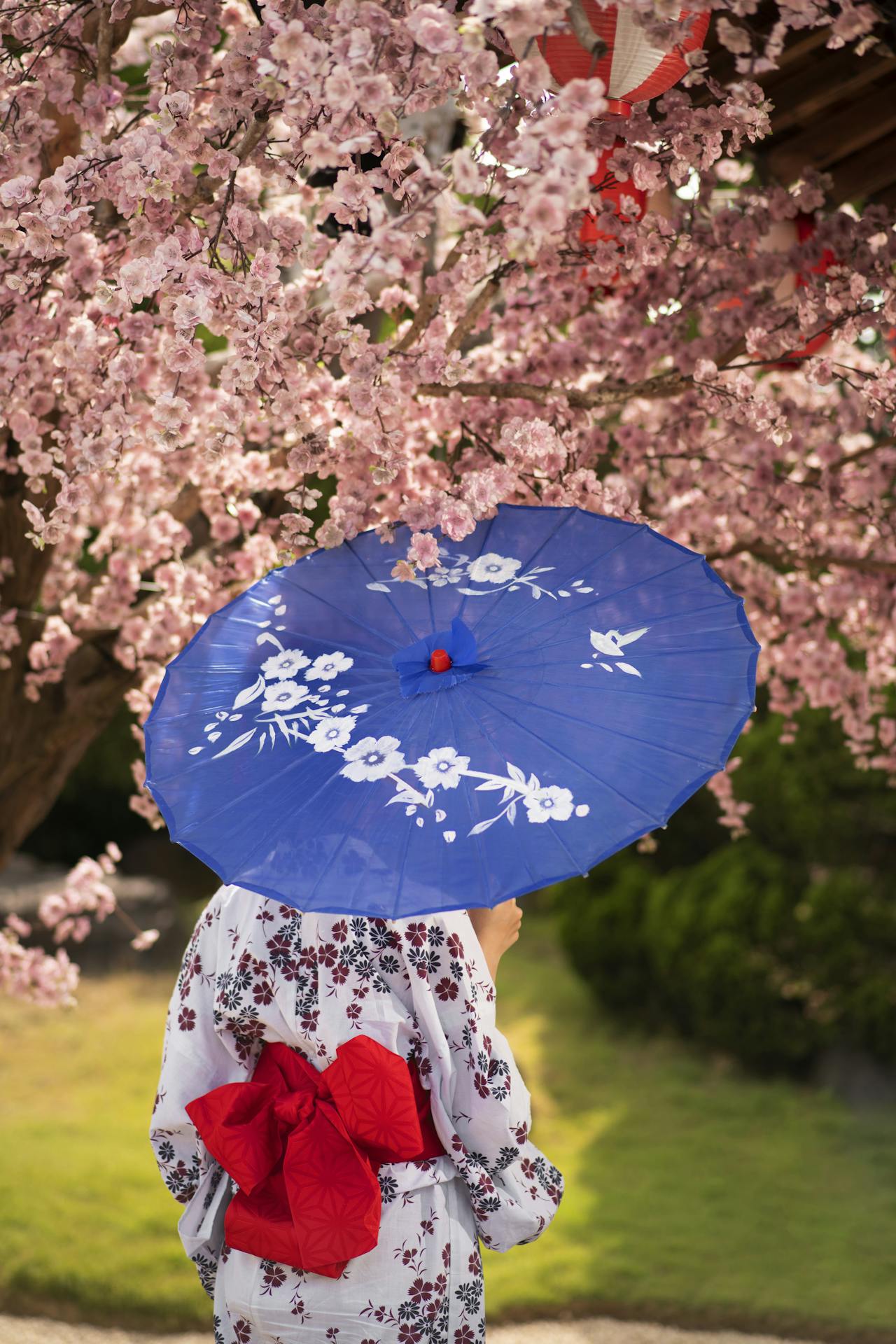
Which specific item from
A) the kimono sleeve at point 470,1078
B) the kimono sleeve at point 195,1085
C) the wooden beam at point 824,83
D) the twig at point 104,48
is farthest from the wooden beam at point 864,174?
the kimono sleeve at point 195,1085

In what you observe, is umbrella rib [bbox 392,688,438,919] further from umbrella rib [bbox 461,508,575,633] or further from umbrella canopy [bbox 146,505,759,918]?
umbrella rib [bbox 461,508,575,633]

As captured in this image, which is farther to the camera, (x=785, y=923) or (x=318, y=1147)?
(x=785, y=923)

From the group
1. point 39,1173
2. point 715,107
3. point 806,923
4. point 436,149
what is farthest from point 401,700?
point 806,923

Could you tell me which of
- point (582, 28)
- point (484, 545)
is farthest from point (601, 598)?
point (582, 28)

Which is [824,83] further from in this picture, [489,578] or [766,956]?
[766,956]

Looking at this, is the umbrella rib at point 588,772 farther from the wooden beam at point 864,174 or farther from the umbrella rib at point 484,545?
the wooden beam at point 864,174

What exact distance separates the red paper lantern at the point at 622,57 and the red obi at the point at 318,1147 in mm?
1547

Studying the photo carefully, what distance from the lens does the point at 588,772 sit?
4.98ft

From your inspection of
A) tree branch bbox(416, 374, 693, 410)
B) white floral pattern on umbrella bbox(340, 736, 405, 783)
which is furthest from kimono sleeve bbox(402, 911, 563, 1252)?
tree branch bbox(416, 374, 693, 410)

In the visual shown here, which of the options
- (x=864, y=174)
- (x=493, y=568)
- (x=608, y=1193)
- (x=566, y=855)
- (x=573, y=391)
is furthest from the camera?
(x=608, y=1193)

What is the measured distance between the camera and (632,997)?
6383 millimetres

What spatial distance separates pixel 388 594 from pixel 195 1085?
0.88 metres

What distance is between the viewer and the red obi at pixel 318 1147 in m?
1.79

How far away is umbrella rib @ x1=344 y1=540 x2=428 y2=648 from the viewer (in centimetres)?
187
